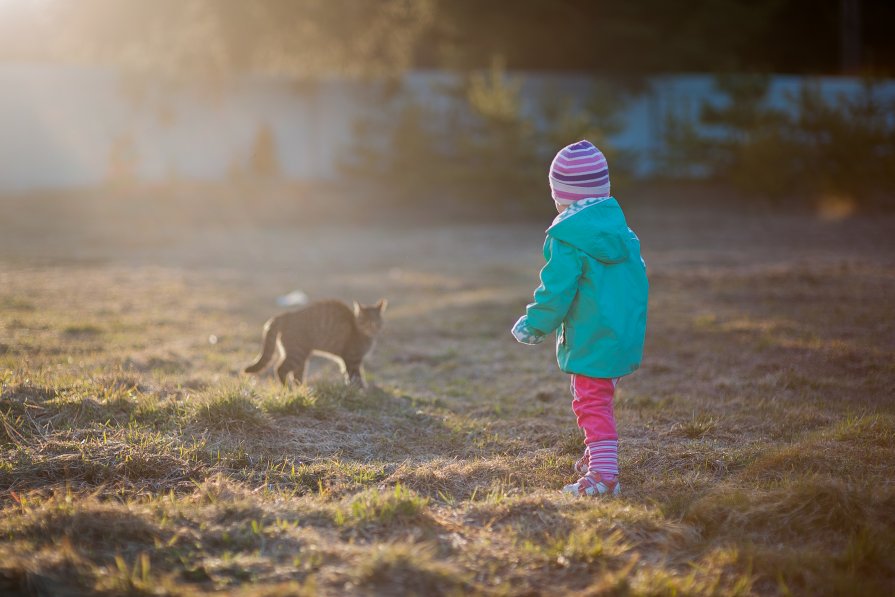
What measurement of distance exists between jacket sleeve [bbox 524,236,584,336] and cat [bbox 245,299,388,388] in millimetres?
2207

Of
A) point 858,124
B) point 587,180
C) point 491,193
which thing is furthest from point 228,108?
point 587,180

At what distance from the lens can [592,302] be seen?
12.4ft

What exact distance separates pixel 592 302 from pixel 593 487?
85 centimetres

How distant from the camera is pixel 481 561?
2.96 metres

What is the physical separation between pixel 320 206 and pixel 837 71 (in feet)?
89.2

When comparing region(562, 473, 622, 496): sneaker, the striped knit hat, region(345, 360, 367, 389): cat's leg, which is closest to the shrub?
region(345, 360, 367, 389): cat's leg

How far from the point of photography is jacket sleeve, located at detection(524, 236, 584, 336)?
3754 mm

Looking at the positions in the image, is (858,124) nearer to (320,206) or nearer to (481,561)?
(320,206)

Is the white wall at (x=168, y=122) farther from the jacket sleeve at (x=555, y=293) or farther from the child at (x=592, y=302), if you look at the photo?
the jacket sleeve at (x=555, y=293)

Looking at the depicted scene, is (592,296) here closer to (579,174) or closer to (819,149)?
(579,174)

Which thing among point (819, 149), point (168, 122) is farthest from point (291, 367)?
point (168, 122)

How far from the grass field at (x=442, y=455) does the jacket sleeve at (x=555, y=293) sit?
30.5 inches

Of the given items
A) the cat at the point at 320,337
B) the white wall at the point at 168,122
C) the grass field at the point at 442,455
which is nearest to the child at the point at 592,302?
the grass field at the point at 442,455

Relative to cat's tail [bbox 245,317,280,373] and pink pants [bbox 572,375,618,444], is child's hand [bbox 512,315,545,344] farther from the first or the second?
cat's tail [bbox 245,317,280,373]
